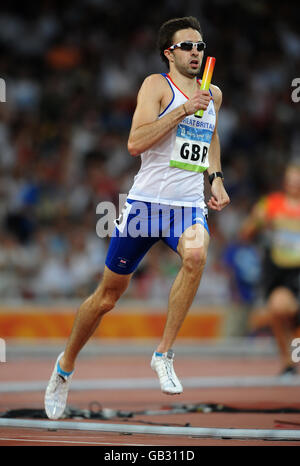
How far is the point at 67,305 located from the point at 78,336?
6560mm

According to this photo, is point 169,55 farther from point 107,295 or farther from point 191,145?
point 107,295

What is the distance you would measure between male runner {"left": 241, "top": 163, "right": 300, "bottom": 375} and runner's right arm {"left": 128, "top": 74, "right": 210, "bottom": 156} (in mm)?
3923

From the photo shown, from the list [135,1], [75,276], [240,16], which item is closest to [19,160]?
[75,276]

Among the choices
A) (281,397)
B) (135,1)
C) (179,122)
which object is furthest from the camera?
(135,1)

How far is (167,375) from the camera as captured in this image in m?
5.97

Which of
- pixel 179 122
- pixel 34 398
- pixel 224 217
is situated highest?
pixel 224 217

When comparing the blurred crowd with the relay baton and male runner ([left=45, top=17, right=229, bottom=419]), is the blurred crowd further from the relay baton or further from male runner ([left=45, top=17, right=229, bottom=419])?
the relay baton

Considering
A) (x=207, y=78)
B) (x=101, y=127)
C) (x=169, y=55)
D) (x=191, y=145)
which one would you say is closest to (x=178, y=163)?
(x=191, y=145)

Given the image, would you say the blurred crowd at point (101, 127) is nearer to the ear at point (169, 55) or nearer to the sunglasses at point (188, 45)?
the ear at point (169, 55)

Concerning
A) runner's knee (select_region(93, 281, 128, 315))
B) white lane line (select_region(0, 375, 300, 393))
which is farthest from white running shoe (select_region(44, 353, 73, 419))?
white lane line (select_region(0, 375, 300, 393))

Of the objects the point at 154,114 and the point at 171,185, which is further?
the point at 171,185

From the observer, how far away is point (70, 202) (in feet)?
48.5

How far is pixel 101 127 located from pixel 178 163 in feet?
33.1
